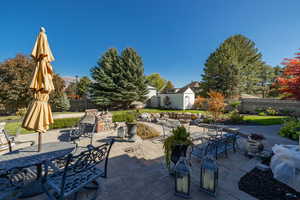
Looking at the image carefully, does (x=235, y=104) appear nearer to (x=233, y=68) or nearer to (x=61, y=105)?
(x=233, y=68)

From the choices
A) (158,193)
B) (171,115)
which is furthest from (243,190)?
(171,115)

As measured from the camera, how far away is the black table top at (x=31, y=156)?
78.0 inches

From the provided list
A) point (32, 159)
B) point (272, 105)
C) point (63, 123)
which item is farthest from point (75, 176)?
point (272, 105)

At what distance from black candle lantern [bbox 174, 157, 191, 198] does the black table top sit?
2256 millimetres

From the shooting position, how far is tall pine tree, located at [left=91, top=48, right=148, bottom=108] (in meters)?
16.1

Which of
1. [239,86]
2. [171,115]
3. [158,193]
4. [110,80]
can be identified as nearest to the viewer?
[158,193]

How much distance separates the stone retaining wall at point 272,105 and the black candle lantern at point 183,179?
15.7 metres

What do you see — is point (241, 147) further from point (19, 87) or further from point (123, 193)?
point (19, 87)

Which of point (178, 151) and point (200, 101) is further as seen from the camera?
point (200, 101)

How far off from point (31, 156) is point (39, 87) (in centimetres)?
134

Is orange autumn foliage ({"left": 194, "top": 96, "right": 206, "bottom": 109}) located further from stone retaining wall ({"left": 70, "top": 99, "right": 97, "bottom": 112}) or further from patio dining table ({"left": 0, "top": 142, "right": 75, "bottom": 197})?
stone retaining wall ({"left": 70, "top": 99, "right": 97, "bottom": 112})

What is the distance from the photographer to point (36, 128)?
2320mm

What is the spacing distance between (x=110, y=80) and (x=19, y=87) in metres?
8.79

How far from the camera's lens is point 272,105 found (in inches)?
499
